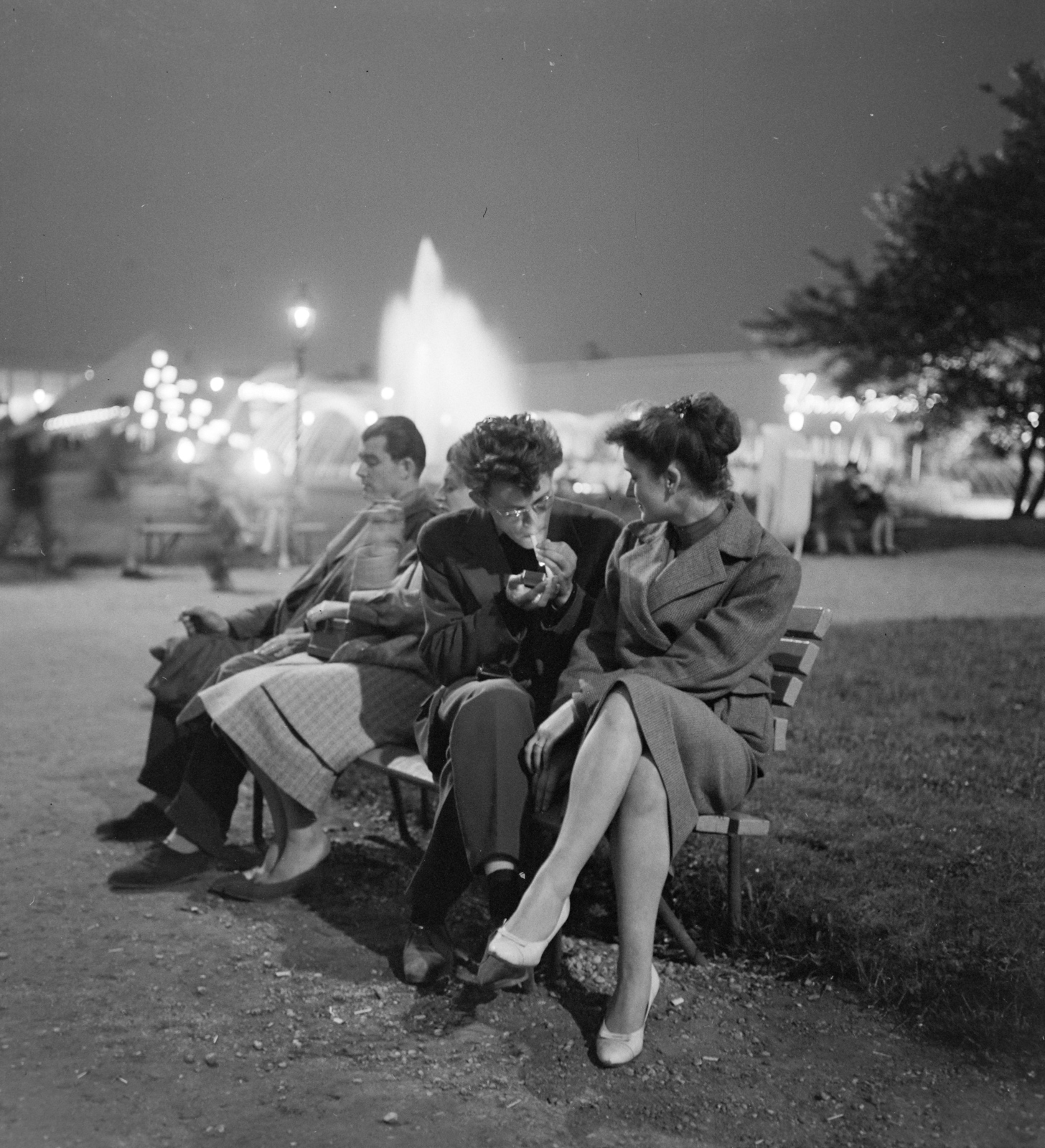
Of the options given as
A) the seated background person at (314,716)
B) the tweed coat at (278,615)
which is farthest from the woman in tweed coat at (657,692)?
the tweed coat at (278,615)

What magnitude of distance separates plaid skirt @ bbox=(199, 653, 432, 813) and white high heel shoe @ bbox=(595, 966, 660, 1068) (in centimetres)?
138

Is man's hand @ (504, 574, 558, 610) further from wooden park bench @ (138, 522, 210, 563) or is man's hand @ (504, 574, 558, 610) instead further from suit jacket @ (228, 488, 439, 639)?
wooden park bench @ (138, 522, 210, 563)

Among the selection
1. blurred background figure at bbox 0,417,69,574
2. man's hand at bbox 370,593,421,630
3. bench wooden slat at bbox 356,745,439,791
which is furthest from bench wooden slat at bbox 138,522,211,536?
bench wooden slat at bbox 356,745,439,791

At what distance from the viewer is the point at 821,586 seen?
15.7 m

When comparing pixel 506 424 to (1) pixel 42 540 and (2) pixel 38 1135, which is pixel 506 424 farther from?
(1) pixel 42 540

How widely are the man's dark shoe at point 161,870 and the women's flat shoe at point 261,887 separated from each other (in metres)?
0.18

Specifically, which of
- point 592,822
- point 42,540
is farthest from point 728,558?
point 42,540

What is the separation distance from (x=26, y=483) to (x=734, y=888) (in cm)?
1511

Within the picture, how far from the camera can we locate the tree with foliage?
91.1 feet

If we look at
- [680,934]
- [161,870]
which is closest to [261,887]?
[161,870]

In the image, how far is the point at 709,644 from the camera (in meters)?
3.46

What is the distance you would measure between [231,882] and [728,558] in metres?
1.95

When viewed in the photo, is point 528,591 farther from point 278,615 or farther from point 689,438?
point 278,615

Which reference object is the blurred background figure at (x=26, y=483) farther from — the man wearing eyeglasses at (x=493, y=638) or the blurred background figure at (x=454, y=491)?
the man wearing eyeglasses at (x=493, y=638)
